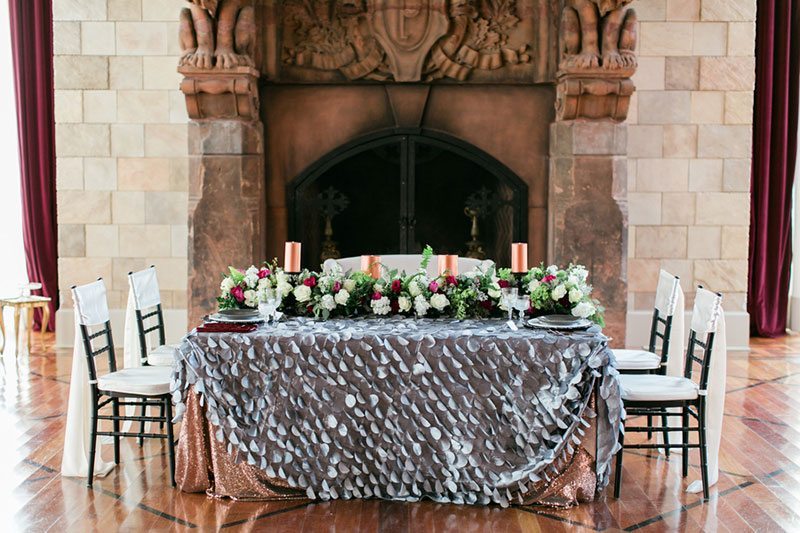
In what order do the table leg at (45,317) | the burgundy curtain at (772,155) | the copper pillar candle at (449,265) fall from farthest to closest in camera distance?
the burgundy curtain at (772,155), the table leg at (45,317), the copper pillar candle at (449,265)

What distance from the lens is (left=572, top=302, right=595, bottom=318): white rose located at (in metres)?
4.13

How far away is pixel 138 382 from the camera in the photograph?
4.18m

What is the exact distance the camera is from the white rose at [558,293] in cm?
421

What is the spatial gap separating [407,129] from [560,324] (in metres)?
2.98

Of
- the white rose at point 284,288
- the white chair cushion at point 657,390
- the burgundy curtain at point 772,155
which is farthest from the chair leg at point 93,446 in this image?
the burgundy curtain at point 772,155

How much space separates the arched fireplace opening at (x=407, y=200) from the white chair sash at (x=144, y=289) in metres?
1.75

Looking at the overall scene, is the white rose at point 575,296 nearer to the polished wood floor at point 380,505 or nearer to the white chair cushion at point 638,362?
the white chair cushion at point 638,362

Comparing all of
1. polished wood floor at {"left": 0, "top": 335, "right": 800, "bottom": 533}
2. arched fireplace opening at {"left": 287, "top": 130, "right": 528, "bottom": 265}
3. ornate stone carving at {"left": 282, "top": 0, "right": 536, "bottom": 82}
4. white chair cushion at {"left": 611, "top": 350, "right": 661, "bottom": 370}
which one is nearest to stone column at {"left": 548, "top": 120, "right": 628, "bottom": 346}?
arched fireplace opening at {"left": 287, "top": 130, "right": 528, "bottom": 265}

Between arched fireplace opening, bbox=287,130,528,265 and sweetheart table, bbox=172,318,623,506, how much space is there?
286 centimetres

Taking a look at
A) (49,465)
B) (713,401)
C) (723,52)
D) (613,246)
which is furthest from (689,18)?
(49,465)

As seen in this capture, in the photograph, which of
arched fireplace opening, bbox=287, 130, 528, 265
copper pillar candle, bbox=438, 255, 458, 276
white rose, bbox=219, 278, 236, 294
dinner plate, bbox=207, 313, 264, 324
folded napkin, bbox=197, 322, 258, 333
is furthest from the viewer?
arched fireplace opening, bbox=287, 130, 528, 265

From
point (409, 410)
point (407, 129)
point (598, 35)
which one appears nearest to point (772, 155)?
point (598, 35)

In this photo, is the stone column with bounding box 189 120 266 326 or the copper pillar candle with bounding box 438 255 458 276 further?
the stone column with bounding box 189 120 266 326

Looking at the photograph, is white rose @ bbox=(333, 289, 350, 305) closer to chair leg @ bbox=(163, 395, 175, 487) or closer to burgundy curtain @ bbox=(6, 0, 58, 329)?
chair leg @ bbox=(163, 395, 175, 487)
